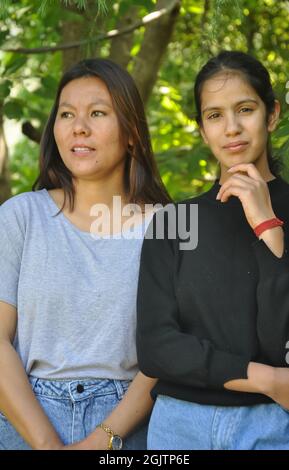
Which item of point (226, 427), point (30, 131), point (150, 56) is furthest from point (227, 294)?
point (150, 56)

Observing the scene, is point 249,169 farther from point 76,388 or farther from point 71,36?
point 71,36

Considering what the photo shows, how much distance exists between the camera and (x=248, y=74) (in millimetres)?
2863

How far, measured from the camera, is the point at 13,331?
3037mm

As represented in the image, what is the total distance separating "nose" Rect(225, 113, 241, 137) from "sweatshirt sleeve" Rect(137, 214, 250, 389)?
1.31 feet

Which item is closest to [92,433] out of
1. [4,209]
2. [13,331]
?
[13,331]

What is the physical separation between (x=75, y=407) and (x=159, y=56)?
2.51 meters

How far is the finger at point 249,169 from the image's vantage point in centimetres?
272

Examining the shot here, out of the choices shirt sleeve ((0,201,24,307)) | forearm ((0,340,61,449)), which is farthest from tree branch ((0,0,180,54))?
forearm ((0,340,61,449))

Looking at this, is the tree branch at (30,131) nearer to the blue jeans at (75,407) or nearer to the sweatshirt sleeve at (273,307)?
the blue jeans at (75,407)

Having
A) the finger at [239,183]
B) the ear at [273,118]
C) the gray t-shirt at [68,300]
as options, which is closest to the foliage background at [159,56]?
the ear at [273,118]

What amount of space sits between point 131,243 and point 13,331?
51 centimetres
